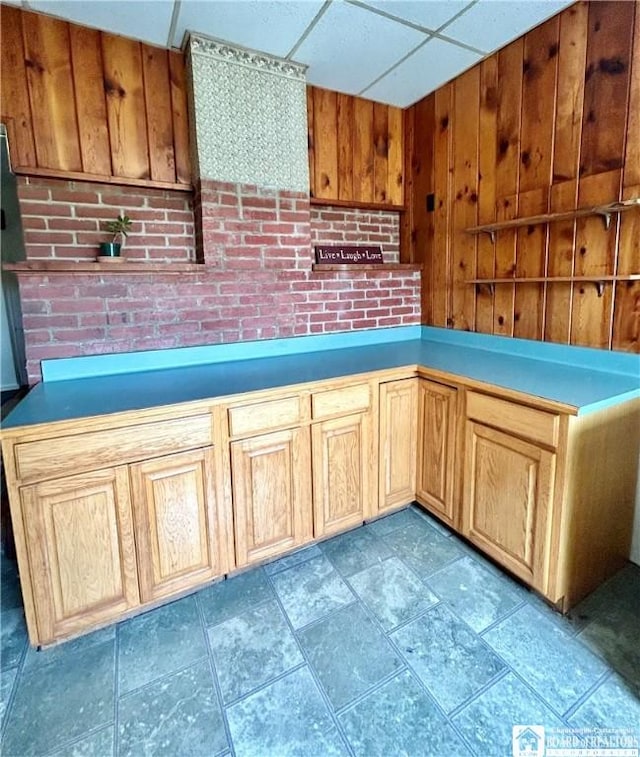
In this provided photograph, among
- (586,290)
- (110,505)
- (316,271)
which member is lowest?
(110,505)

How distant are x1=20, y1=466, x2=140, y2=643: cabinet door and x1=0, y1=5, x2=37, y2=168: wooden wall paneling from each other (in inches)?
57.5

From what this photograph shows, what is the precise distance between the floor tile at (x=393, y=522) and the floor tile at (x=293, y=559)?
0.32m

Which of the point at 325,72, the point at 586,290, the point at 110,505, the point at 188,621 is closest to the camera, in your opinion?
the point at 110,505

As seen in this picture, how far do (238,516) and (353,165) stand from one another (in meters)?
2.21

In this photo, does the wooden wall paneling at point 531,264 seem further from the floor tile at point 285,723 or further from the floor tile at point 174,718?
the floor tile at point 174,718

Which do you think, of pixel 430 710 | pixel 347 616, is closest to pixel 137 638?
pixel 347 616

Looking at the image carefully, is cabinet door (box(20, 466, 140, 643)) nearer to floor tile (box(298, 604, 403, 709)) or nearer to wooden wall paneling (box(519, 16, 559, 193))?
floor tile (box(298, 604, 403, 709))

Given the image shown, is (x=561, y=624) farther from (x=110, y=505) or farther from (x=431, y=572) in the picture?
(x=110, y=505)

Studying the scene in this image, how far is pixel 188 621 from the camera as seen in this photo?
1597mm

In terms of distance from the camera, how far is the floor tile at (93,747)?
1146mm

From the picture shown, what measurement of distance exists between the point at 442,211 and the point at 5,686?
3023 millimetres

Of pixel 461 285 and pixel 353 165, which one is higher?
pixel 353 165

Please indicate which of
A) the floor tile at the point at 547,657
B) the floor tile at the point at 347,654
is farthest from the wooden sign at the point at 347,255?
the floor tile at the point at 547,657

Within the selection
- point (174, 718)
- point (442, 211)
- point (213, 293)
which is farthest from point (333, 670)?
point (442, 211)
